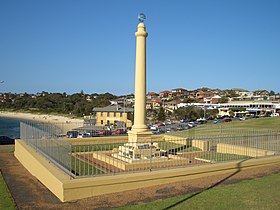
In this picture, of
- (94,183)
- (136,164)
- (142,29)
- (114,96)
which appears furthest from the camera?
(114,96)

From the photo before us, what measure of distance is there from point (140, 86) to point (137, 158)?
11.7 ft

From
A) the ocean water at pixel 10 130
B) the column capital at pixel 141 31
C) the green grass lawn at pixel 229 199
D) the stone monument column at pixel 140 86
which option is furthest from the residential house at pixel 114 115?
the green grass lawn at pixel 229 199

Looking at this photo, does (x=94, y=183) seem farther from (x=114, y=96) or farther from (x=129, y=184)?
(x=114, y=96)

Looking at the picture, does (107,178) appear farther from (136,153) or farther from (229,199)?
(136,153)

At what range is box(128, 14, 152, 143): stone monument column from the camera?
15.2 m

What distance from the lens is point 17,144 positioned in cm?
1678

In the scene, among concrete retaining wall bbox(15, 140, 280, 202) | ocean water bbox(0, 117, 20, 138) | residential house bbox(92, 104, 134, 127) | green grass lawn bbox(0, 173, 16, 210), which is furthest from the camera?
residential house bbox(92, 104, 134, 127)

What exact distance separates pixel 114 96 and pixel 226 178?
502 ft

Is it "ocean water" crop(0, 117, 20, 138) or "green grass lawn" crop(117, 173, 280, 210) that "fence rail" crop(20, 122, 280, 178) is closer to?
"green grass lawn" crop(117, 173, 280, 210)

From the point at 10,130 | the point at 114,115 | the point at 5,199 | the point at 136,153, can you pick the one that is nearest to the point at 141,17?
the point at 136,153

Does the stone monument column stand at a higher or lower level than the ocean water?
higher

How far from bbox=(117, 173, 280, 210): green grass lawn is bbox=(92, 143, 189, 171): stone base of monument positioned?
3467mm

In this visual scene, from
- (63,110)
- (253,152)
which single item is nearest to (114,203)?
(253,152)

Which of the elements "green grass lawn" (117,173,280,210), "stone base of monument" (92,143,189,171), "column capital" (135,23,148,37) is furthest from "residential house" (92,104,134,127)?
"green grass lawn" (117,173,280,210)
